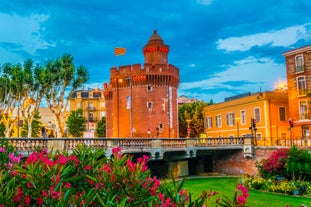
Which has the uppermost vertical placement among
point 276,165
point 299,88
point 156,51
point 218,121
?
point 156,51

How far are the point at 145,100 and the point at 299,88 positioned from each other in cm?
2063

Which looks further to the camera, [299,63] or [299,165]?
[299,63]

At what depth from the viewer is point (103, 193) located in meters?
4.89

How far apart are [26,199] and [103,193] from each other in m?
1.02

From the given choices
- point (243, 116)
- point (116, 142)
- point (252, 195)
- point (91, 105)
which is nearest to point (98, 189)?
point (252, 195)

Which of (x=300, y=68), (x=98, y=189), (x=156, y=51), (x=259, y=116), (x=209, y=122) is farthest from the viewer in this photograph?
(x=209, y=122)

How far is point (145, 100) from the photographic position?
50281mm

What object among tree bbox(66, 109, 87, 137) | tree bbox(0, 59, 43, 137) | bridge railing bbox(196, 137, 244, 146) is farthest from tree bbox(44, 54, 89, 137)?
tree bbox(66, 109, 87, 137)

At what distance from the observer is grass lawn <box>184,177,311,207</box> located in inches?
766

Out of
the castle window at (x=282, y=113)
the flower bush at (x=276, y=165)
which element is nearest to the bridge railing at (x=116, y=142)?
the flower bush at (x=276, y=165)

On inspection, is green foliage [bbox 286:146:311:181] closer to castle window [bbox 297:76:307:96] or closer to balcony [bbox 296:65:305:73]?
castle window [bbox 297:76:307:96]

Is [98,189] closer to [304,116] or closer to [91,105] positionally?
[304,116]

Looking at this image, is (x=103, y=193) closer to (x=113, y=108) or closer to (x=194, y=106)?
(x=113, y=108)

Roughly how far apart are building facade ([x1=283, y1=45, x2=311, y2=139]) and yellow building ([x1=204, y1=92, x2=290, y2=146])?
2.54m
